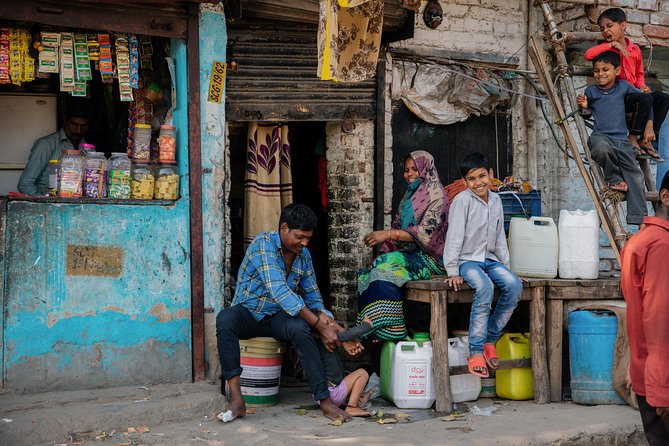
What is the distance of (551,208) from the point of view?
27.7 feet

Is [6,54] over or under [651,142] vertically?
over

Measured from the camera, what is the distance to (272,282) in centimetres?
582

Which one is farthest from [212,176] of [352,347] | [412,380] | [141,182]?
[412,380]

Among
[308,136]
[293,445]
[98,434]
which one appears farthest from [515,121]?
[98,434]

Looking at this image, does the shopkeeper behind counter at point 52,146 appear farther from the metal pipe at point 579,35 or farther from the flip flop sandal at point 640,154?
the flip flop sandal at point 640,154

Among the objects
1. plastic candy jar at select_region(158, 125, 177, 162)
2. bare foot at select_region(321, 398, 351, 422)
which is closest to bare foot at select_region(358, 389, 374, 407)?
bare foot at select_region(321, 398, 351, 422)

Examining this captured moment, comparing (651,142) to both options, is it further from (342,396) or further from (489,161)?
(342,396)

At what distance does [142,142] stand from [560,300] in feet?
11.8

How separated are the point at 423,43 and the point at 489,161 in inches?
55.2

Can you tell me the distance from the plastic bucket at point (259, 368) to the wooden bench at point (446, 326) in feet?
3.97

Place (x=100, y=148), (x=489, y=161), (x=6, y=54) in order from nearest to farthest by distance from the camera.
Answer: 1. (x=6, y=54)
2. (x=100, y=148)
3. (x=489, y=161)

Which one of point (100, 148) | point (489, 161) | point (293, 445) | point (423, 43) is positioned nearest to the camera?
point (293, 445)

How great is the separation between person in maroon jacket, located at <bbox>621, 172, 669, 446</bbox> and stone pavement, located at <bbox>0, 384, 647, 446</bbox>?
182 cm

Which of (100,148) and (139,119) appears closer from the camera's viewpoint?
(139,119)
